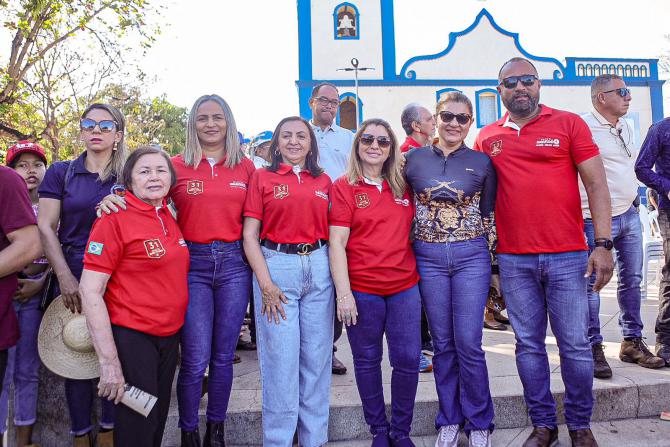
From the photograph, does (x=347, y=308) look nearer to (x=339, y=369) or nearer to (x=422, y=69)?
(x=339, y=369)

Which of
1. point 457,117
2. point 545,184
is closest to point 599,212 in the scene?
point 545,184

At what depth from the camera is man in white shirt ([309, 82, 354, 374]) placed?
4266 mm

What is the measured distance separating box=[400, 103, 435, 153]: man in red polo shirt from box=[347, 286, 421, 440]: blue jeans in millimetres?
1857

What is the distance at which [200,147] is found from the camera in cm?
310

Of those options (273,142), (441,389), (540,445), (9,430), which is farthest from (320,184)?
(9,430)

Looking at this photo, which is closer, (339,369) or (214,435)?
(214,435)

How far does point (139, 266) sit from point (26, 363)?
139 cm

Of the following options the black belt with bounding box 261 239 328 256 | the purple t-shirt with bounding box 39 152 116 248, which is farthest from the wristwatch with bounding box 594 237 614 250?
the purple t-shirt with bounding box 39 152 116 248

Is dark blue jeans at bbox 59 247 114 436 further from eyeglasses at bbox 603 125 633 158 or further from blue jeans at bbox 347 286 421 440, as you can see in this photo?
eyeglasses at bbox 603 125 633 158

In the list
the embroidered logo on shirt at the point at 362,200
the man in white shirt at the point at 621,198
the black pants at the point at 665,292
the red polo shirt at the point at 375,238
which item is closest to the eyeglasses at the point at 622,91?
the man in white shirt at the point at 621,198

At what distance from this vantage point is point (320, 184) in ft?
10.1

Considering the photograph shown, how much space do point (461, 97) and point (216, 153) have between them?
5.27ft

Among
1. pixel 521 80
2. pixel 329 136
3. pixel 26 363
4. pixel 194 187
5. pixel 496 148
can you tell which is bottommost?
pixel 26 363

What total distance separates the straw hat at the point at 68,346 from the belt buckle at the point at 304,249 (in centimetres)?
126
